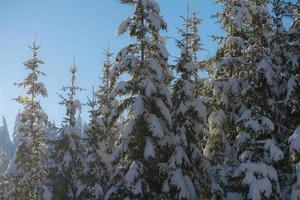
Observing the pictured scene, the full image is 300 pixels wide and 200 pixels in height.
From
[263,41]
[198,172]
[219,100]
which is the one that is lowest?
[198,172]

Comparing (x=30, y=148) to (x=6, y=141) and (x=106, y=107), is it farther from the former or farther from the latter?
(x=6, y=141)

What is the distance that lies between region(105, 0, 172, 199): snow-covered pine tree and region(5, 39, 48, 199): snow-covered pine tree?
12.8 m

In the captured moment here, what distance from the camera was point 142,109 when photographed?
21.0m

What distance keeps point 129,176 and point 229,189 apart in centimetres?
469

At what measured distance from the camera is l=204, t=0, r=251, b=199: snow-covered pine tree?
914 inches

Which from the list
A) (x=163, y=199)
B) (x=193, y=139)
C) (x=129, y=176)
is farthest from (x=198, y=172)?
(x=129, y=176)

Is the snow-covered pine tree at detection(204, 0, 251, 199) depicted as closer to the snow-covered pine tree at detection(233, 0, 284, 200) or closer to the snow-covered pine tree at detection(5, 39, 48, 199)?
the snow-covered pine tree at detection(233, 0, 284, 200)

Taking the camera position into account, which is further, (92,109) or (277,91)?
(92,109)

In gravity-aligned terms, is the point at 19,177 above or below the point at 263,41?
below

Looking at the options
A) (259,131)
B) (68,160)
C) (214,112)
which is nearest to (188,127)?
(214,112)

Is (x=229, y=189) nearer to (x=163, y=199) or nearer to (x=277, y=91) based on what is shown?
(x=163, y=199)

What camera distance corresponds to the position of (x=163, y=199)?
21.2m

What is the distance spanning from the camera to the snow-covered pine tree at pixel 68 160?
31859 mm

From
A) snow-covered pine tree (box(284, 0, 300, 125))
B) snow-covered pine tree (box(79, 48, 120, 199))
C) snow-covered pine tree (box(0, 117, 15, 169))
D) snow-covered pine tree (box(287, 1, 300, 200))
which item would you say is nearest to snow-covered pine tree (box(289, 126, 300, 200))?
snow-covered pine tree (box(287, 1, 300, 200))
